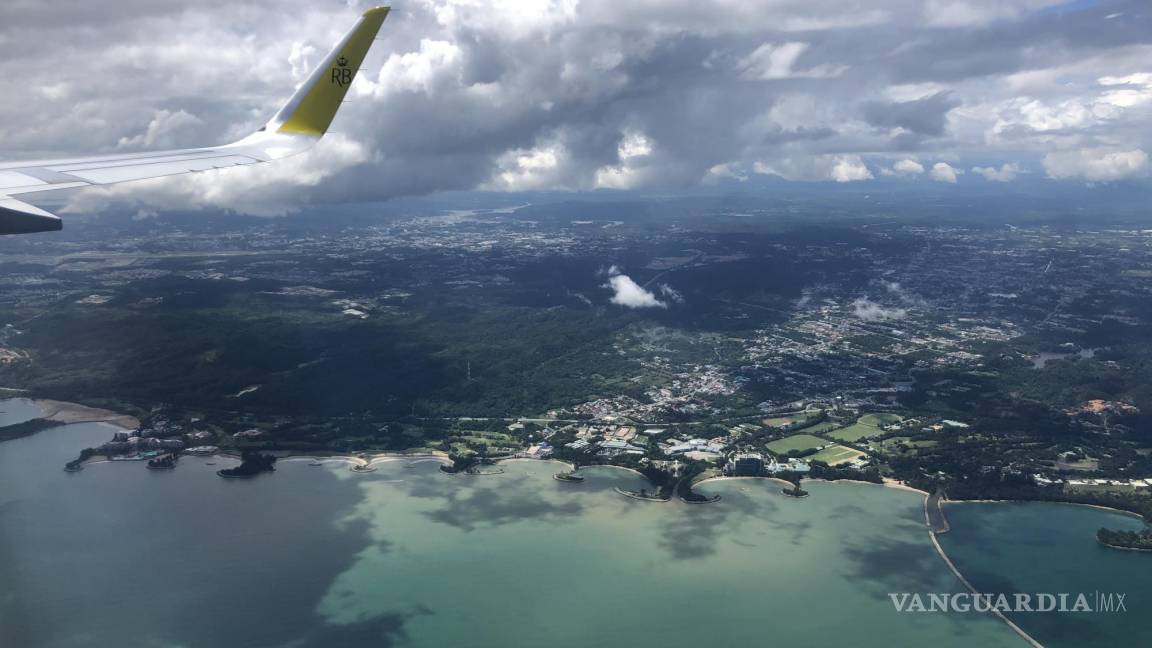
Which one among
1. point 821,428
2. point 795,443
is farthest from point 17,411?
point 821,428

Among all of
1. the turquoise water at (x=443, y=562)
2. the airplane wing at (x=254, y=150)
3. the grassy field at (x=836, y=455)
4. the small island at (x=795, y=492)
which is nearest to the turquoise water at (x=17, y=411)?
the turquoise water at (x=443, y=562)

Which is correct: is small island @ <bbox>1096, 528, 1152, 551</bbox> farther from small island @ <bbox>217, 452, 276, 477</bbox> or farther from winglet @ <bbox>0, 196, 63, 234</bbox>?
small island @ <bbox>217, 452, 276, 477</bbox>

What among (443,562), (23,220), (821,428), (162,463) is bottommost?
(443,562)

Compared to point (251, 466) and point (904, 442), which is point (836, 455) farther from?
point (251, 466)

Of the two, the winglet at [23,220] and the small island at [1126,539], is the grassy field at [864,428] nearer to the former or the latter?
the small island at [1126,539]

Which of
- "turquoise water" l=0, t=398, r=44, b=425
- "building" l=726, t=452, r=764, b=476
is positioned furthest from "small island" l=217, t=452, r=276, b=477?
"building" l=726, t=452, r=764, b=476
